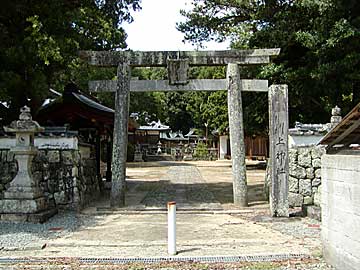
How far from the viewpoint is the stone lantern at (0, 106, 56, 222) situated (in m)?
8.59

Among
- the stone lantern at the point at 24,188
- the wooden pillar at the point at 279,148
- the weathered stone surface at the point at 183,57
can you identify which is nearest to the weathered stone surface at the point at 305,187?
the wooden pillar at the point at 279,148

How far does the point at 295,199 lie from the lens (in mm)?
10477

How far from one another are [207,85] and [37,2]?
4.71 m

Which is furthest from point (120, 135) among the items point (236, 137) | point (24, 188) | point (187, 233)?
point (187, 233)

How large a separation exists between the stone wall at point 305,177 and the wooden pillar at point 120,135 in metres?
4.18

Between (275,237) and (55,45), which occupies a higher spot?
(55,45)

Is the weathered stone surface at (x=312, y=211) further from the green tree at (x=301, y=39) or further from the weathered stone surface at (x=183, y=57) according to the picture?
the green tree at (x=301, y=39)

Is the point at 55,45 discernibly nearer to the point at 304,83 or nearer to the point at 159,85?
the point at 159,85

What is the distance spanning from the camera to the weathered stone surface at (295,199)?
34.3 ft

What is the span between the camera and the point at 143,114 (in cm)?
3406

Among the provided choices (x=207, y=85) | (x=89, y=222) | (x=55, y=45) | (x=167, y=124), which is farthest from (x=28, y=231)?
(x=167, y=124)

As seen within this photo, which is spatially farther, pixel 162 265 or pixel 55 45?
pixel 55 45

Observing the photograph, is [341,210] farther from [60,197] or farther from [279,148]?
[60,197]

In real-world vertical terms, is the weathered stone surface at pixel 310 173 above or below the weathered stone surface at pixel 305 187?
above
